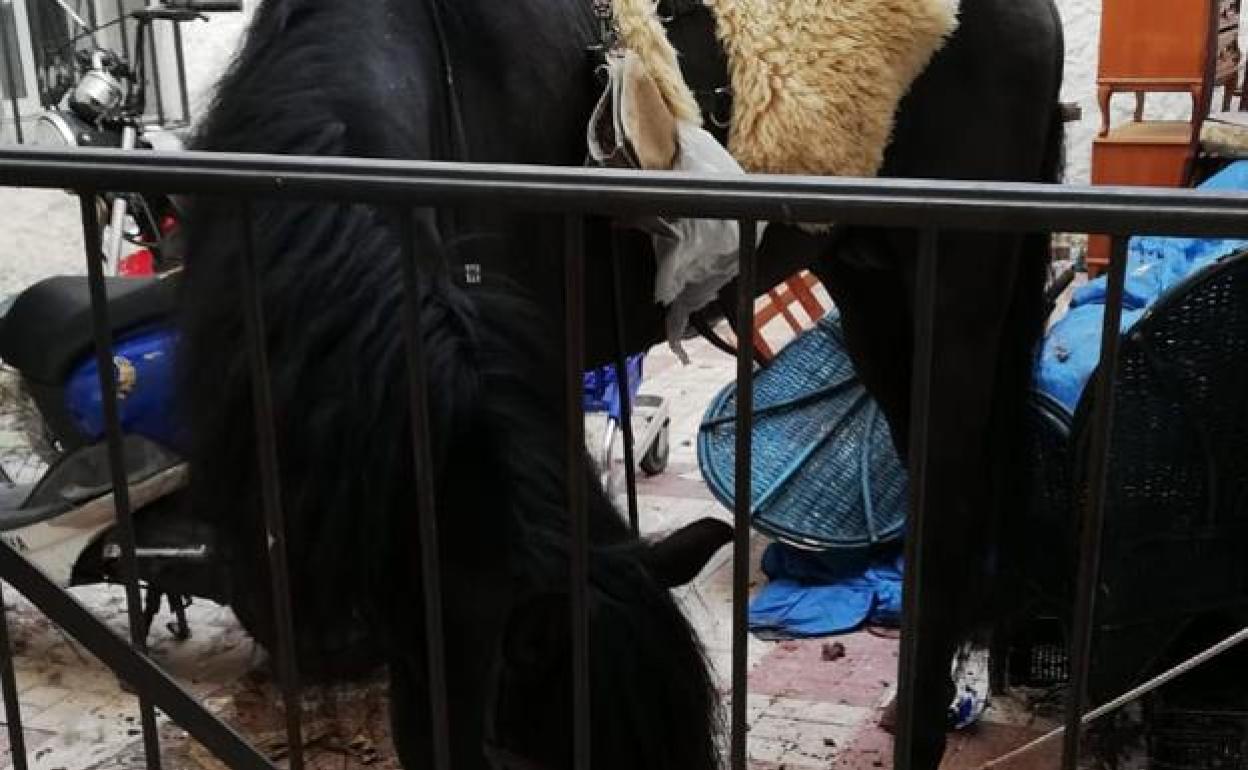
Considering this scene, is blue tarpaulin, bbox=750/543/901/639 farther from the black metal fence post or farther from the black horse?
the black metal fence post

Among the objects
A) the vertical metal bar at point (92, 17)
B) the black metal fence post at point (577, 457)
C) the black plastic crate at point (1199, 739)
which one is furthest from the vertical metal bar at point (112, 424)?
the vertical metal bar at point (92, 17)

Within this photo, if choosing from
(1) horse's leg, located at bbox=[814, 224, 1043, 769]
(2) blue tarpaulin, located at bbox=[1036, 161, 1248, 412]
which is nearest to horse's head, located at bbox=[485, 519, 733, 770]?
(1) horse's leg, located at bbox=[814, 224, 1043, 769]

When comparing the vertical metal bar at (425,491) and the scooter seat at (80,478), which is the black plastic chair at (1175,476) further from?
the scooter seat at (80,478)

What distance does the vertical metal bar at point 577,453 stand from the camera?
134 centimetres

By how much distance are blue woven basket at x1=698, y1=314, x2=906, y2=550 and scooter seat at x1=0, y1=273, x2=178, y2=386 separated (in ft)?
5.02

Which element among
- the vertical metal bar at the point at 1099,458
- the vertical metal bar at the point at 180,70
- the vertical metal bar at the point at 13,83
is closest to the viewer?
the vertical metal bar at the point at 1099,458

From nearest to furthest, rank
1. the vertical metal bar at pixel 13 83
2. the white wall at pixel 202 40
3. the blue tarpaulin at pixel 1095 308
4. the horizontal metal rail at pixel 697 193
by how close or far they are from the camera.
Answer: the horizontal metal rail at pixel 697 193 → the blue tarpaulin at pixel 1095 308 → the vertical metal bar at pixel 13 83 → the white wall at pixel 202 40

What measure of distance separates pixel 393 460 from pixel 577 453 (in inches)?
7.8

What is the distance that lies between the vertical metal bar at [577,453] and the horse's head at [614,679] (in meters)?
0.12

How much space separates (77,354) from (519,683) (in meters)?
2.17

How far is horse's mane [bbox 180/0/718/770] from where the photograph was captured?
4.70ft

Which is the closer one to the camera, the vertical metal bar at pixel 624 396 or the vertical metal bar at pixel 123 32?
the vertical metal bar at pixel 624 396

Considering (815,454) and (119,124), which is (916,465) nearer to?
(815,454)

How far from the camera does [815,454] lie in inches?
159
